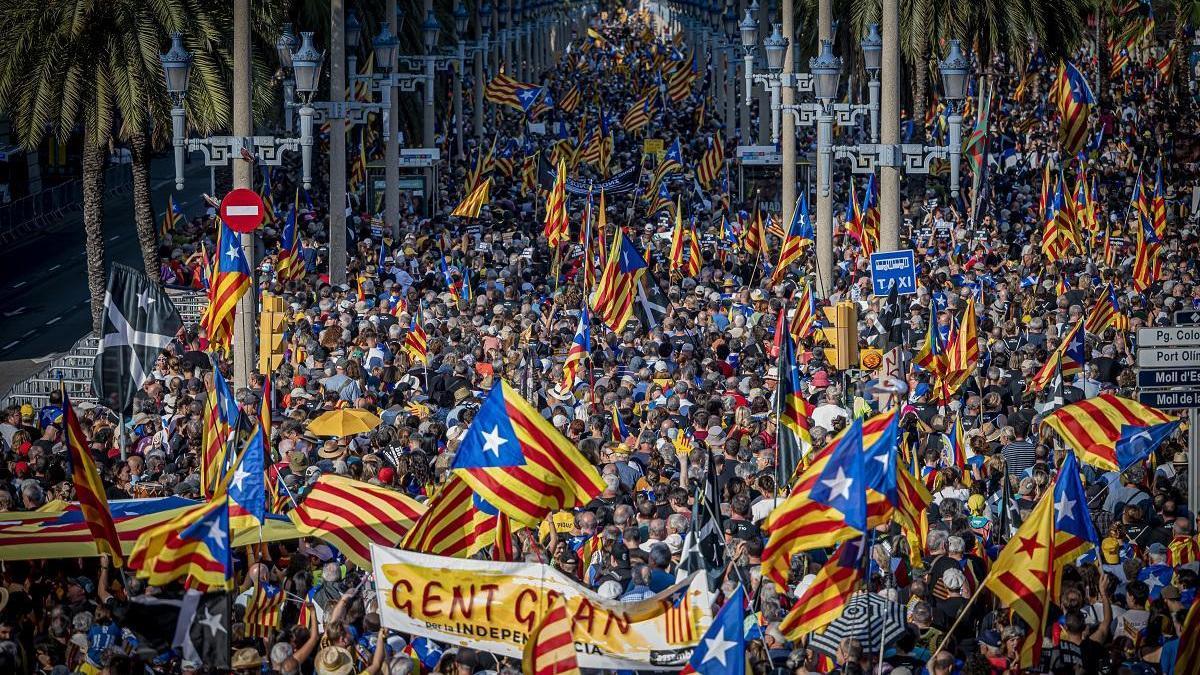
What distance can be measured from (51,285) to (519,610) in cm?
3146

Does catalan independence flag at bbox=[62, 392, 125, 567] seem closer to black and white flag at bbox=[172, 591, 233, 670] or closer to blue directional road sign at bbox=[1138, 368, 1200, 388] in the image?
black and white flag at bbox=[172, 591, 233, 670]

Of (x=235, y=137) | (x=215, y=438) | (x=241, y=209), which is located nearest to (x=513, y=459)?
(x=215, y=438)

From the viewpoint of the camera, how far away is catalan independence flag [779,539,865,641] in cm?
1244

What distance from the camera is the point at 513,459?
13.6 metres

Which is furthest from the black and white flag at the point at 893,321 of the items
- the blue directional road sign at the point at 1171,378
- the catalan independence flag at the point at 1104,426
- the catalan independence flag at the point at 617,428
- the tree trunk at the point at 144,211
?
the tree trunk at the point at 144,211

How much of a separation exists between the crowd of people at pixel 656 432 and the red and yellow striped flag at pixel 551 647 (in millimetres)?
833

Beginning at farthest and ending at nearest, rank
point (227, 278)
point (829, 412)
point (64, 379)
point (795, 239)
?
point (795, 239), point (64, 379), point (227, 278), point (829, 412)

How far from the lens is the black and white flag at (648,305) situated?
1048 inches

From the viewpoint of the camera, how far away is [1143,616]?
13.5 metres

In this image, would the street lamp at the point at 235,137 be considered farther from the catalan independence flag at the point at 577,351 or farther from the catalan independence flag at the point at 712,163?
the catalan independence flag at the point at 712,163

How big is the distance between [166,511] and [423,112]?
34.1 meters

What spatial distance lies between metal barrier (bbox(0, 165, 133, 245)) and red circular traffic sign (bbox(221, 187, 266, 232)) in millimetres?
26737

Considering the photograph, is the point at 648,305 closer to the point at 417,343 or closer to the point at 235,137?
the point at 417,343

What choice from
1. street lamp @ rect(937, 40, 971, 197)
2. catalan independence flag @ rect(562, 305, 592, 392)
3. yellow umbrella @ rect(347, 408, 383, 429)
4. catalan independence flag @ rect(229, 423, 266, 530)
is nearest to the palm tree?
catalan independence flag @ rect(562, 305, 592, 392)
